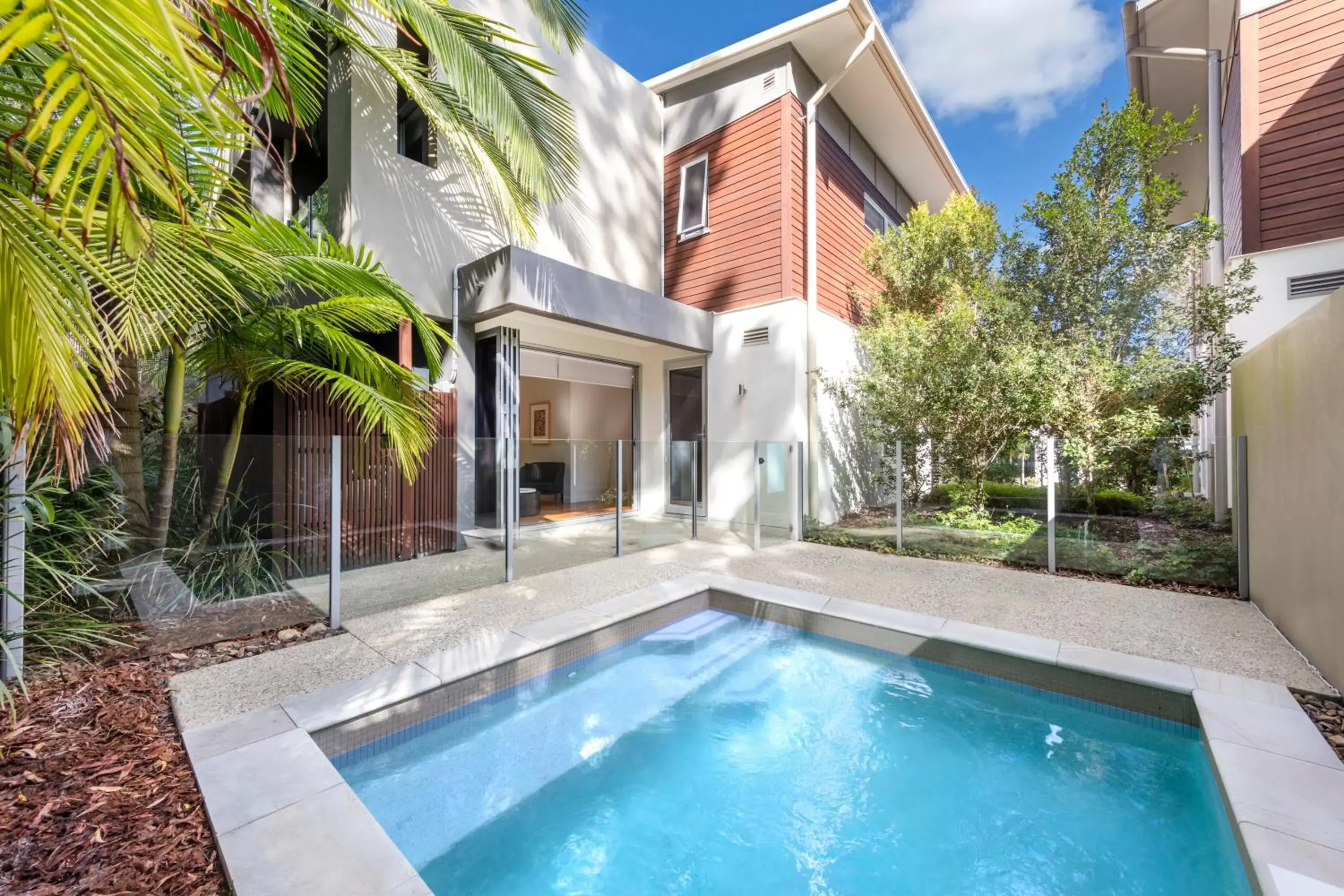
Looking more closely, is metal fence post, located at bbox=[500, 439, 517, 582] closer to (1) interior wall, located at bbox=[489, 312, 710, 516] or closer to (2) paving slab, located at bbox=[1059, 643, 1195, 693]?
(1) interior wall, located at bbox=[489, 312, 710, 516]

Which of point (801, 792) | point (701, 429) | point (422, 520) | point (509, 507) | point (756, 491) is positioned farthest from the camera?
point (701, 429)

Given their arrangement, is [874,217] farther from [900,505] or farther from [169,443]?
[169,443]

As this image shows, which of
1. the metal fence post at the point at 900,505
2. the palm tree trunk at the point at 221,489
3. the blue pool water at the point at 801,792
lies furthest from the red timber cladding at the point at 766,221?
the palm tree trunk at the point at 221,489

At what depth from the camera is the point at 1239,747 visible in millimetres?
2238

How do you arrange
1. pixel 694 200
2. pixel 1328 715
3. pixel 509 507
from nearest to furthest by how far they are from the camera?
pixel 1328 715, pixel 509 507, pixel 694 200

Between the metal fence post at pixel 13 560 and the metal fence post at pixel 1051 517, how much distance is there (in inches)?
284

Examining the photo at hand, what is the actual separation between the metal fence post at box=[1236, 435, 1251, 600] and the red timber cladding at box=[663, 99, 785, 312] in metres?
4.55

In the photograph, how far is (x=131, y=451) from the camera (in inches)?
133

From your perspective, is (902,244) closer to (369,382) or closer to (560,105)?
(560,105)

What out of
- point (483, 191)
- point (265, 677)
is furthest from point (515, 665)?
point (483, 191)

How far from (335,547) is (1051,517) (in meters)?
6.18

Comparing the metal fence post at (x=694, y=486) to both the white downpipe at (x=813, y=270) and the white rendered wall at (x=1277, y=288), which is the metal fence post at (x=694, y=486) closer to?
the white downpipe at (x=813, y=270)

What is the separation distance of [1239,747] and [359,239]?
6998mm

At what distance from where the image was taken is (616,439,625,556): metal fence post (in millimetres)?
5820
